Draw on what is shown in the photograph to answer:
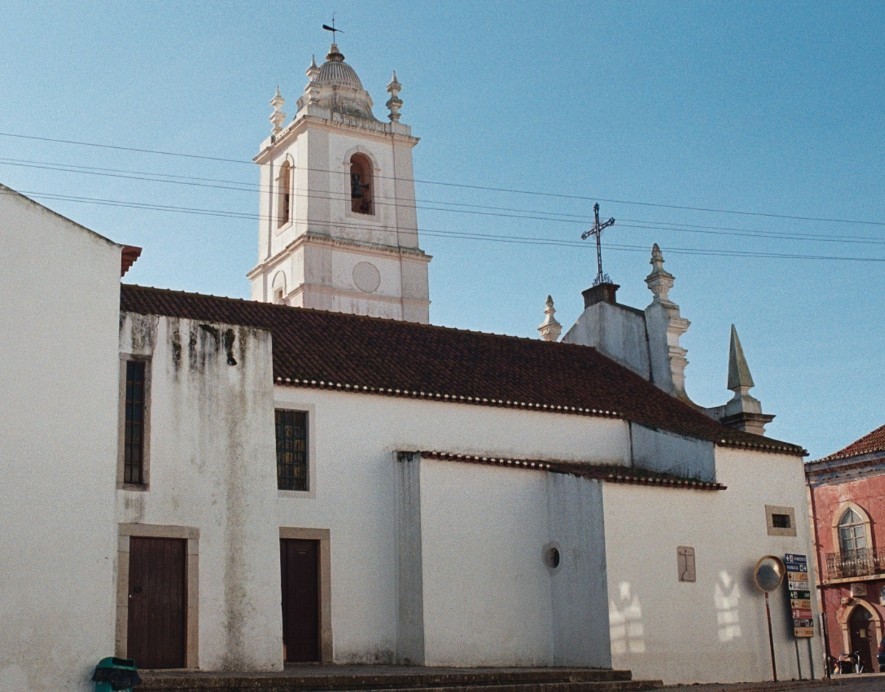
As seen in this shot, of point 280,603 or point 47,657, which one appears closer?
point 47,657

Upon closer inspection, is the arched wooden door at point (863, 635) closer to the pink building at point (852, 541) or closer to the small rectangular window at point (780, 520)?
the pink building at point (852, 541)

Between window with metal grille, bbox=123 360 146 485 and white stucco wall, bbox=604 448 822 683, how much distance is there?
7.96m

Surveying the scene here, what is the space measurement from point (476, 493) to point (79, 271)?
8.47 m

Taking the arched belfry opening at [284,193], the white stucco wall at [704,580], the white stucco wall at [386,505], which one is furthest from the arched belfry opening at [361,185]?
the white stucco wall at [704,580]

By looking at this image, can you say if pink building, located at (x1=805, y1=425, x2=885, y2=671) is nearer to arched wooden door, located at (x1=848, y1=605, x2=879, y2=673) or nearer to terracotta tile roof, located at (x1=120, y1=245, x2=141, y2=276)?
arched wooden door, located at (x1=848, y1=605, x2=879, y2=673)

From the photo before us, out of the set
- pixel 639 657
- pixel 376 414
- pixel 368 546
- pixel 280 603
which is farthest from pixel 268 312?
pixel 639 657

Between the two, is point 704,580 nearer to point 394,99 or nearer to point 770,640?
point 770,640

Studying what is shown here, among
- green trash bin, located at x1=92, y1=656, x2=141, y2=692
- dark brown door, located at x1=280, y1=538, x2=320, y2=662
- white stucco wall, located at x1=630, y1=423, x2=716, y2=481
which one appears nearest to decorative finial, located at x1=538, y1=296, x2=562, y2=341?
white stucco wall, located at x1=630, y1=423, x2=716, y2=481

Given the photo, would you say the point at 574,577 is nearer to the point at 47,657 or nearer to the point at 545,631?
the point at 545,631

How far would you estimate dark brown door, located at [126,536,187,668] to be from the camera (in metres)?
17.5

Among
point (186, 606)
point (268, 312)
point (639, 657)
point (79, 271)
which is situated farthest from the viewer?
point (268, 312)

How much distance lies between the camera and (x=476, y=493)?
842 inches

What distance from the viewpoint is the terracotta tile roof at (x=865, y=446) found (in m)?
35.2

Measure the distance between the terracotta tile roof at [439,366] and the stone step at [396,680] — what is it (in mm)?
5065
